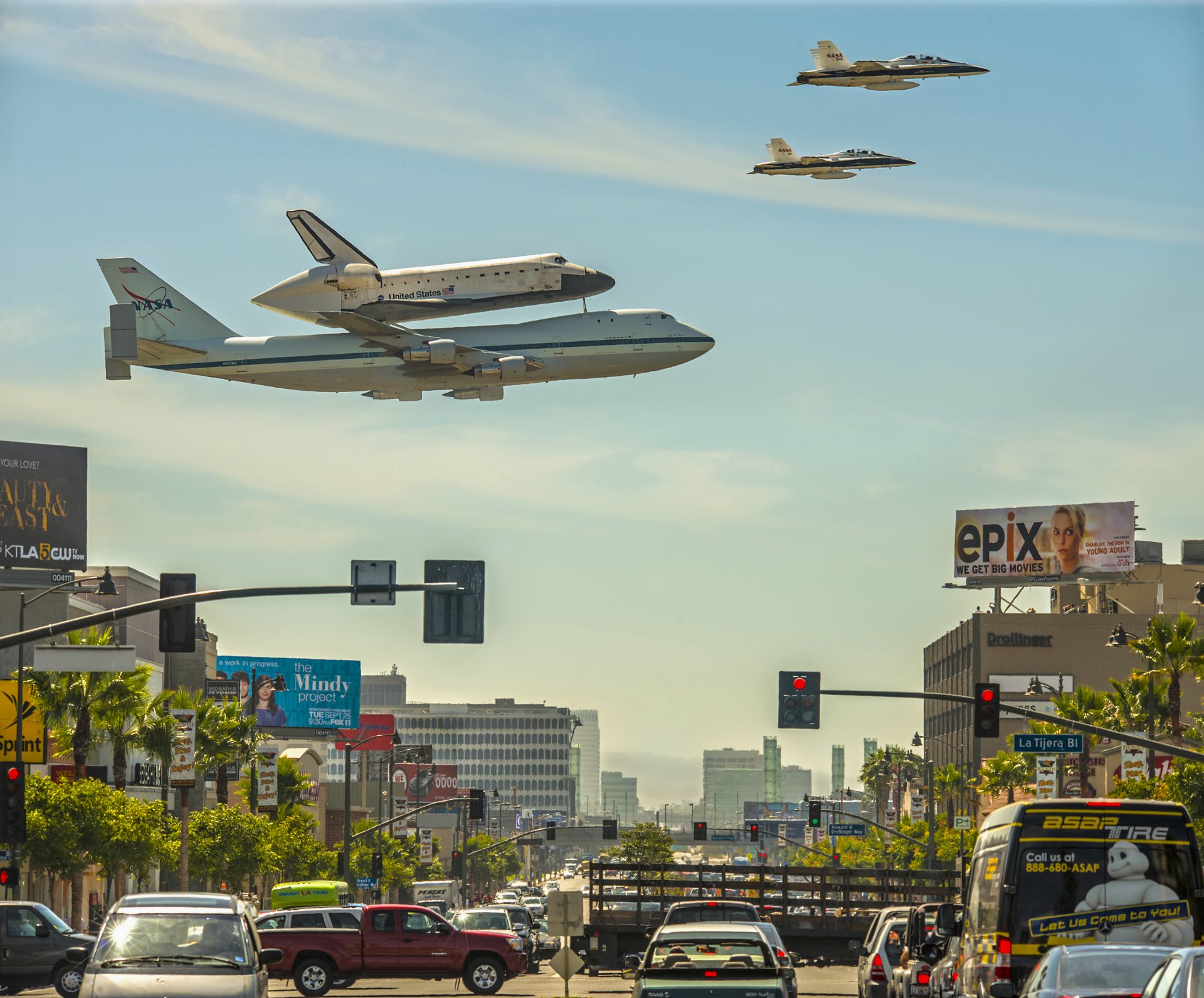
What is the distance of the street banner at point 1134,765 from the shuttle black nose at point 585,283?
31894 millimetres

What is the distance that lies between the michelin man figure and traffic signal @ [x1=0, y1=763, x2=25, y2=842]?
23.7m

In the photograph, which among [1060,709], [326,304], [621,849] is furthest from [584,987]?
[621,849]

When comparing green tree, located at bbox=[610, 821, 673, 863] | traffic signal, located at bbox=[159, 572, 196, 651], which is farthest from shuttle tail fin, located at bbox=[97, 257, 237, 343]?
green tree, located at bbox=[610, 821, 673, 863]

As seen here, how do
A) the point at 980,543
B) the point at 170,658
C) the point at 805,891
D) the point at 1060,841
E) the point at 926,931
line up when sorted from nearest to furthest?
the point at 1060,841 < the point at 926,931 < the point at 805,891 < the point at 170,658 < the point at 980,543

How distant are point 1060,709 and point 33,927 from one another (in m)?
47.6

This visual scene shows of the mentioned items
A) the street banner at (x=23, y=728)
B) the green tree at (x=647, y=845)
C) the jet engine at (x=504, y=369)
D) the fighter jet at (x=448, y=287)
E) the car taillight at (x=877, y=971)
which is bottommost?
the green tree at (x=647, y=845)

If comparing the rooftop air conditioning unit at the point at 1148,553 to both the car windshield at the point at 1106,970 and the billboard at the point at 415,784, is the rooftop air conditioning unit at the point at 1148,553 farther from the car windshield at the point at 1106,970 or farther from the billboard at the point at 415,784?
the car windshield at the point at 1106,970

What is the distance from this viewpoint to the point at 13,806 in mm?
35656

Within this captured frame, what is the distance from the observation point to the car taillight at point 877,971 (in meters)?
29.8

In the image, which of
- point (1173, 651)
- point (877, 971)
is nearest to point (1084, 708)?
point (1173, 651)

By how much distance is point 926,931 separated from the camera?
27.1 metres

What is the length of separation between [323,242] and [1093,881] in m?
69.0

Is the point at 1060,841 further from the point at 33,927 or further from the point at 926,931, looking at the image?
the point at 33,927

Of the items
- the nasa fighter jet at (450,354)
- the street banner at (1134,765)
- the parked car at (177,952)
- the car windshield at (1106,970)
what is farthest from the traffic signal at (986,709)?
the nasa fighter jet at (450,354)
